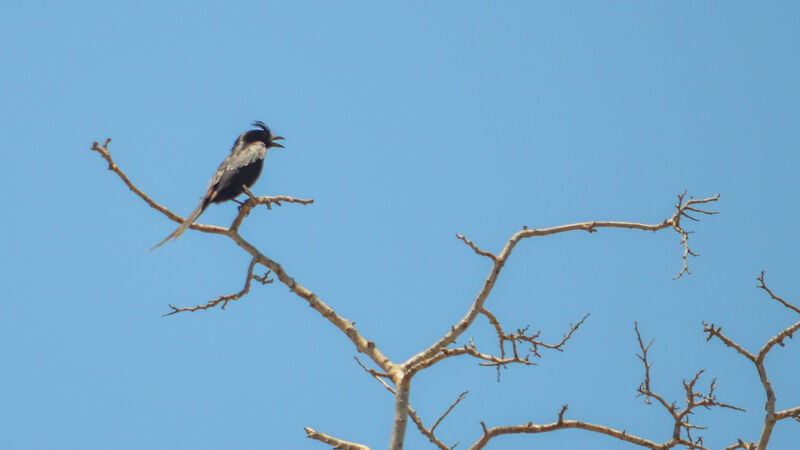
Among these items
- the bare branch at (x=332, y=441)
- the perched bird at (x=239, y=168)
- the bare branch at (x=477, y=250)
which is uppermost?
the perched bird at (x=239, y=168)

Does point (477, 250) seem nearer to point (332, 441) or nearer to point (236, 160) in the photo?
point (332, 441)

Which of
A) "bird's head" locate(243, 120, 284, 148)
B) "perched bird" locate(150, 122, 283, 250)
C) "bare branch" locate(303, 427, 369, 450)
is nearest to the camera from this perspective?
"bare branch" locate(303, 427, 369, 450)

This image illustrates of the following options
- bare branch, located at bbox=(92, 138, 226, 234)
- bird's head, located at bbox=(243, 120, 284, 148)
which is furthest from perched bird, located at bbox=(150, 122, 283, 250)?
bare branch, located at bbox=(92, 138, 226, 234)

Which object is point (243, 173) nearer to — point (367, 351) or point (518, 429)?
point (367, 351)

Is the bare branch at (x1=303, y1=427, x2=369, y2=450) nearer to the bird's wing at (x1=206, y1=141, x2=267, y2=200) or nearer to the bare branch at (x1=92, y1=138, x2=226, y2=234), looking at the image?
the bare branch at (x1=92, y1=138, x2=226, y2=234)

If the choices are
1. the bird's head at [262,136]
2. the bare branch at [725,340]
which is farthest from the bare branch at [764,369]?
the bird's head at [262,136]

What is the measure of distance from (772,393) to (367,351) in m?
2.48

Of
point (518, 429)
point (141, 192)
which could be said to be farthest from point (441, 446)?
point (141, 192)

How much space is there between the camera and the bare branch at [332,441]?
469 cm

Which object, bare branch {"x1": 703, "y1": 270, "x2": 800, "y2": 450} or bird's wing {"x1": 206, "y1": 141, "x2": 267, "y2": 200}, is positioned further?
bird's wing {"x1": 206, "y1": 141, "x2": 267, "y2": 200}

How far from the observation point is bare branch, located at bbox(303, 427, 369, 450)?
4.69m

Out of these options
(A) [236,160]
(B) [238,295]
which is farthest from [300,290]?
(A) [236,160]

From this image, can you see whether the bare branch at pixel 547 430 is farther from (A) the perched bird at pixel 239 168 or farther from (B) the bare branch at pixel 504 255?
(A) the perched bird at pixel 239 168

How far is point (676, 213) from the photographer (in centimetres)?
498
